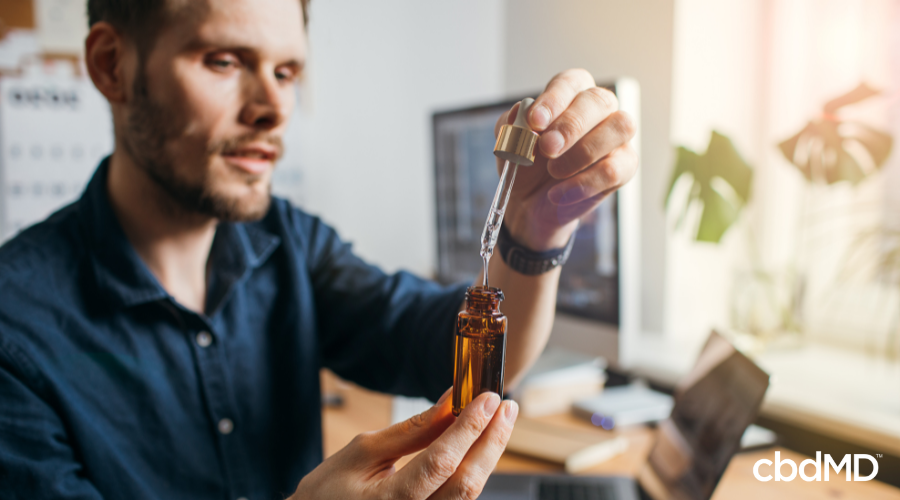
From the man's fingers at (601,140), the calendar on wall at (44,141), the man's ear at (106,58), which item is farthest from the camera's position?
the calendar on wall at (44,141)

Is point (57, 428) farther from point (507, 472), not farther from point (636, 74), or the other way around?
point (636, 74)

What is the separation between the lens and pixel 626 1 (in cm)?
136

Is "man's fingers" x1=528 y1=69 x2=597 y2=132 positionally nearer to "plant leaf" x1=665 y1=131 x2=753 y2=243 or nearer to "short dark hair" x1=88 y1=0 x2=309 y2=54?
"short dark hair" x1=88 y1=0 x2=309 y2=54

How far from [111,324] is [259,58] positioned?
14.8 inches

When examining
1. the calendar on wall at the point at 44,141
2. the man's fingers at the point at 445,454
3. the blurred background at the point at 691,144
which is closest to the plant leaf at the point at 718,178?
the blurred background at the point at 691,144

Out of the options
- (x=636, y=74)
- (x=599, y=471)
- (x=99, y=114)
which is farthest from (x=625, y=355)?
(x=99, y=114)

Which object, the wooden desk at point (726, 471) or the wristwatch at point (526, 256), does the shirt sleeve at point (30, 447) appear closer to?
the wooden desk at point (726, 471)

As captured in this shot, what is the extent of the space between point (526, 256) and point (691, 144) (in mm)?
918

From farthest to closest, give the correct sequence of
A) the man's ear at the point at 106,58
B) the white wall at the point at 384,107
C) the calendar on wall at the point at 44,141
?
the white wall at the point at 384,107
the calendar on wall at the point at 44,141
the man's ear at the point at 106,58

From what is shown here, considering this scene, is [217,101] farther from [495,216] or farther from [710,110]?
[710,110]

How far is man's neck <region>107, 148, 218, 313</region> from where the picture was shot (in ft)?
2.64

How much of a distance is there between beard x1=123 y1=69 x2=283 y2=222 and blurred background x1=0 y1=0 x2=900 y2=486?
46 centimetres

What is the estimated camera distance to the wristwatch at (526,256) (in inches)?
23.0

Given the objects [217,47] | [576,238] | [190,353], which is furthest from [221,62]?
[576,238]
